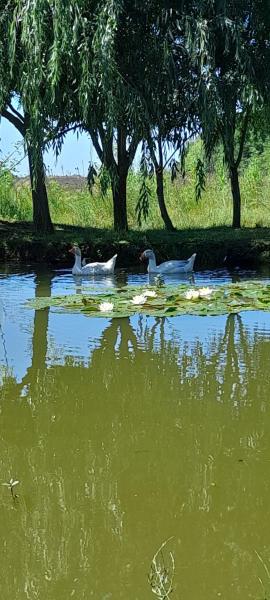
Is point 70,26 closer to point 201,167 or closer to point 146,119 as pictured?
point 146,119

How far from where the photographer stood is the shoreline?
467 inches

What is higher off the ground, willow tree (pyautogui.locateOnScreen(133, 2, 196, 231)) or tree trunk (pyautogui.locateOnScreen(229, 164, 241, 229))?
willow tree (pyautogui.locateOnScreen(133, 2, 196, 231))

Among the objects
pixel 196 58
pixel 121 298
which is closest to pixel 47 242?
pixel 196 58

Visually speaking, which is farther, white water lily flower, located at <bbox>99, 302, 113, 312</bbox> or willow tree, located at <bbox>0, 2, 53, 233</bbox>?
willow tree, located at <bbox>0, 2, 53, 233</bbox>

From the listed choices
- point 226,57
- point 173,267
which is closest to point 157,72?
point 226,57

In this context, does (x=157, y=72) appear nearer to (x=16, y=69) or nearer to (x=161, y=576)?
(x=16, y=69)

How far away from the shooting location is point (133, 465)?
10.2 feet

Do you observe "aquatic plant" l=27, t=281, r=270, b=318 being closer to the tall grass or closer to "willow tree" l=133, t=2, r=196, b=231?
"willow tree" l=133, t=2, r=196, b=231

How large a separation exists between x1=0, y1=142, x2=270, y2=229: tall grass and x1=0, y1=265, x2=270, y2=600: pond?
34.3 ft

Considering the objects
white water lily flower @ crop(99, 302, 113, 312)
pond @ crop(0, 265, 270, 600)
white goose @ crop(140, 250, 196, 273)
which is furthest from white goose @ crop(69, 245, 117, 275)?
pond @ crop(0, 265, 270, 600)

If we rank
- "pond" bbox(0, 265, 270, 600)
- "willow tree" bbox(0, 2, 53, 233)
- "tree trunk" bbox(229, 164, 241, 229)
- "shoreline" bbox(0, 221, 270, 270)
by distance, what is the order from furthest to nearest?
1. "tree trunk" bbox(229, 164, 241, 229)
2. "shoreline" bbox(0, 221, 270, 270)
3. "willow tree" bbox(0, 2, 53, 233)
4. "pond" bbox(0, 265, 270, 600)

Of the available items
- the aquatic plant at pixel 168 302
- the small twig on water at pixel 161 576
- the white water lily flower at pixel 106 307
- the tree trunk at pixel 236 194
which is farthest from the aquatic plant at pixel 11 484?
the tree trunk at pixel 236 194

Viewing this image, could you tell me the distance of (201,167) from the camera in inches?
495

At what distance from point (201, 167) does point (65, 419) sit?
942 cm
